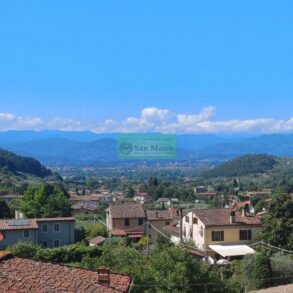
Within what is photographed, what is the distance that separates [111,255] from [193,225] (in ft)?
66.3

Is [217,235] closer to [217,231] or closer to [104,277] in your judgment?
[217,231]

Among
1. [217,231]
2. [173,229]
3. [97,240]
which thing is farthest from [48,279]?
[173,229]

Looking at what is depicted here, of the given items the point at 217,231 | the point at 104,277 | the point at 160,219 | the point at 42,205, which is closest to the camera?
the point at 104,277

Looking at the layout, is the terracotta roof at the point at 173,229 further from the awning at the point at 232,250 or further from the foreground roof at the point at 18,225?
the foreground roof at the point at 18,225

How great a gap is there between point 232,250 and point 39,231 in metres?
16.6

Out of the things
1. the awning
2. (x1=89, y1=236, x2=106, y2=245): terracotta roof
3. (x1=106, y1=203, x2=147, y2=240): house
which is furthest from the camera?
(x1=106, y1=203, x2=147, y2=240): house

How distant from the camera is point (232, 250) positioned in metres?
36.1

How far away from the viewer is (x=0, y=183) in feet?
429

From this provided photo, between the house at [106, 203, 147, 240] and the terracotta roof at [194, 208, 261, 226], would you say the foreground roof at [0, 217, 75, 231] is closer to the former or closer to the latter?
the house at [106, 203, 147, 240]

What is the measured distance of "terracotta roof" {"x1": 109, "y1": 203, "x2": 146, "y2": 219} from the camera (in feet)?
165

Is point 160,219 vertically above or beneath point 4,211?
beneath

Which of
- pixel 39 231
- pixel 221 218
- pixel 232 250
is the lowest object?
pixel 232 250

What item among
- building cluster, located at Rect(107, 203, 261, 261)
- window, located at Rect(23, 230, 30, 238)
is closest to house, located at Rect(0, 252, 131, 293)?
building cluster, located at Rect(107, 203, 261, 261)

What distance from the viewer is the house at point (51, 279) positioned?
9234 mm
